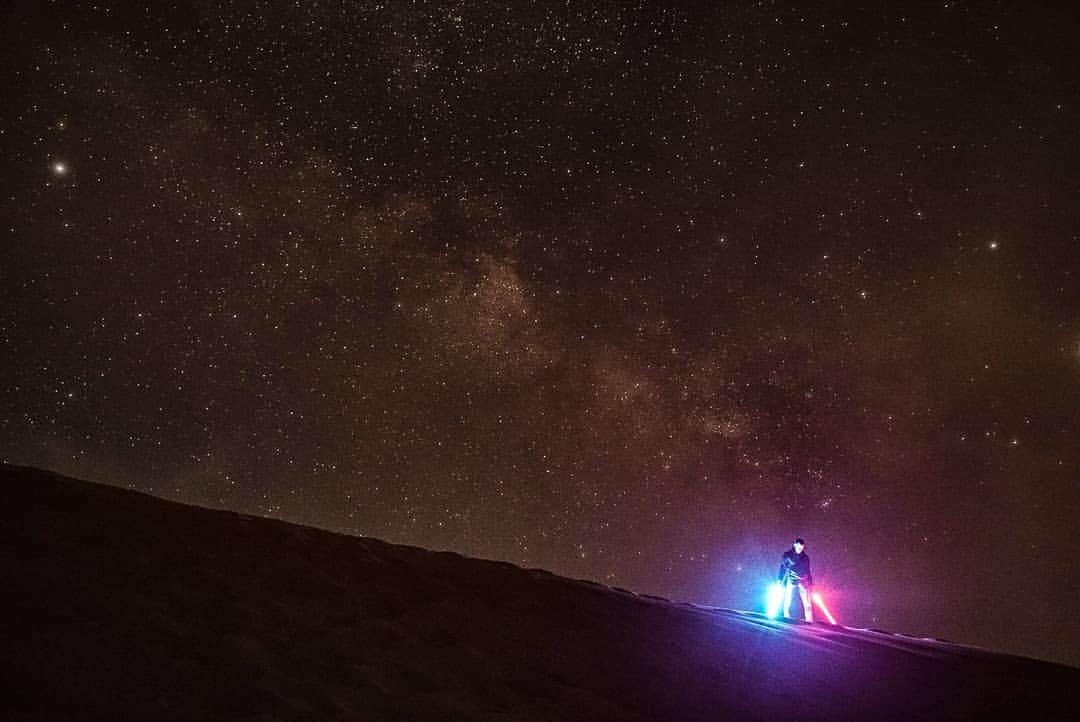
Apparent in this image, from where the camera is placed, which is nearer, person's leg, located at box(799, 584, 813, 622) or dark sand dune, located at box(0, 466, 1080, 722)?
dark sand dune, located at box(0, 466, 1080, 722)

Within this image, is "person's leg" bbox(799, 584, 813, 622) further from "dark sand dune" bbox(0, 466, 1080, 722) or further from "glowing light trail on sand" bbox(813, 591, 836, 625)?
"dark sand dune" bbox(0, 466, 1080, 722)

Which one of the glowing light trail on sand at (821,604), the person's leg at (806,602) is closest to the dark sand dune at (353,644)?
the person's leg at (806,602)

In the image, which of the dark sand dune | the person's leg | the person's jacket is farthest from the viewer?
the person's jacket

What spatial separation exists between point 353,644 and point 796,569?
32.2 ft

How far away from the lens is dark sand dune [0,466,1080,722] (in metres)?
3.26

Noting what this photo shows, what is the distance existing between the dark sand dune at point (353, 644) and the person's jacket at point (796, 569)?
14.0 ft

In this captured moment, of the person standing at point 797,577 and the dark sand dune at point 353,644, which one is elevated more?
the person standing at point 797,577

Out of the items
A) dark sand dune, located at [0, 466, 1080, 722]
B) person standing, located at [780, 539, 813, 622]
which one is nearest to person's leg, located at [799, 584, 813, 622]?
person standing, located at [780, 539, 813, 622]

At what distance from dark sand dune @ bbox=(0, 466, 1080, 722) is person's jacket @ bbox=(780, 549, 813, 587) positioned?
168 inches

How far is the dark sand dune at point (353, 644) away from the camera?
10.7ft

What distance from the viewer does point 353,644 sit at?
427cm

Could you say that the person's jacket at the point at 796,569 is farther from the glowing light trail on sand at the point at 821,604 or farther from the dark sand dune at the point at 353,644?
the dark sand dune at the point at 353,644

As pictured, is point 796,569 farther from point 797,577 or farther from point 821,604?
point 821,604

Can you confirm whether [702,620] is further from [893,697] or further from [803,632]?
[893,697]
